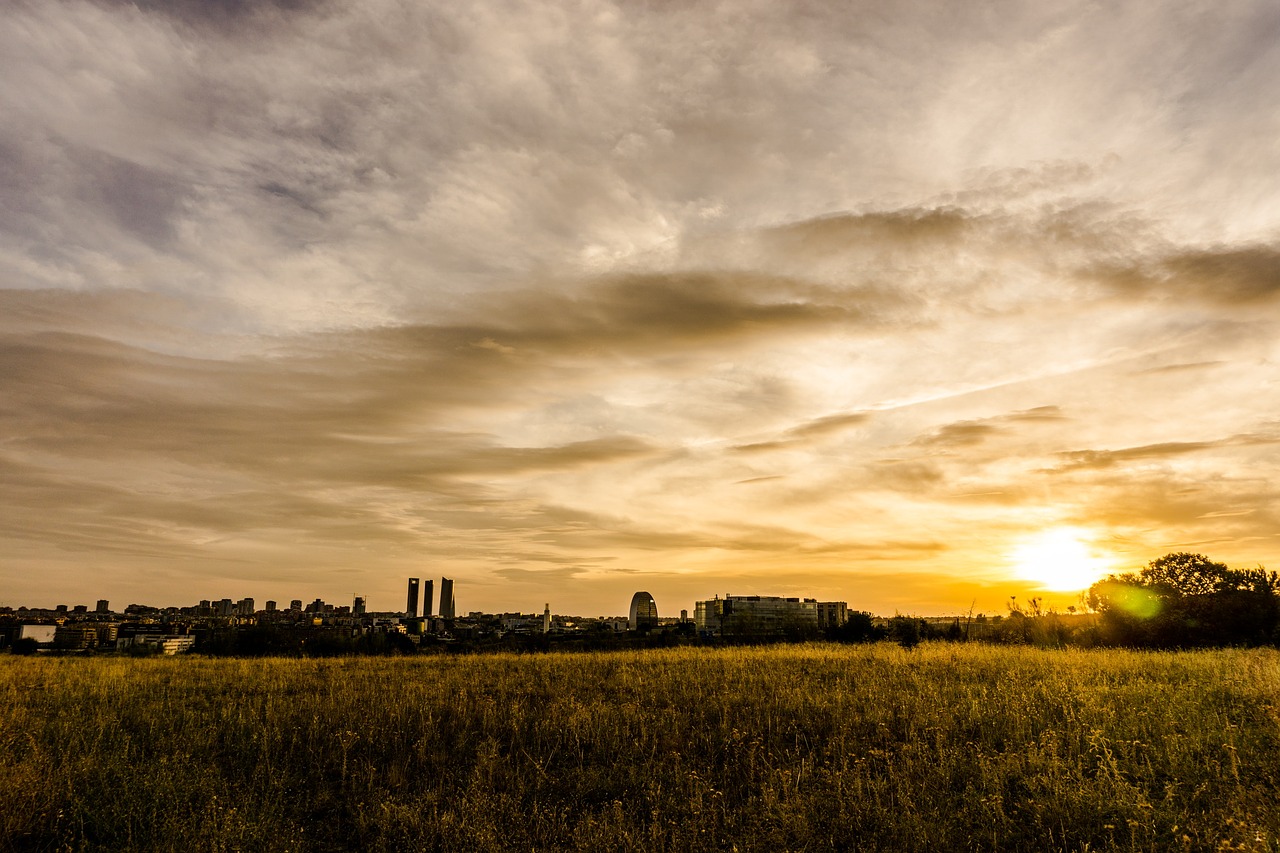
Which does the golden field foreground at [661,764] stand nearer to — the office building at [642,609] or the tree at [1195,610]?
the tree at [1195,610]

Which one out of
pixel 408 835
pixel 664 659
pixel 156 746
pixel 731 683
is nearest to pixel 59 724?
pixel 156 746

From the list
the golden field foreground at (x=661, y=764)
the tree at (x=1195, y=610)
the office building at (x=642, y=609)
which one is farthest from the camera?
the office building at (x=642, y=609)

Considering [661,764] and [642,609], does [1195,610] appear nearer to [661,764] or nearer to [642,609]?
[661,764]

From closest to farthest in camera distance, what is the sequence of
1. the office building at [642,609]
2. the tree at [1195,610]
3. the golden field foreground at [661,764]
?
the golden field foreground at [661,764] < the tree at [1195,610] < the office building at [642,609]

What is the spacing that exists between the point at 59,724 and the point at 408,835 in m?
8.80

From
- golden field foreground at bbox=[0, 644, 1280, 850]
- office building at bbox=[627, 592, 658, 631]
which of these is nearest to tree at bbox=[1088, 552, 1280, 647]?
golden field foreground at bbox=[0, 644, 1280, 850]

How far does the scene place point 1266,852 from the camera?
5793 millimetres

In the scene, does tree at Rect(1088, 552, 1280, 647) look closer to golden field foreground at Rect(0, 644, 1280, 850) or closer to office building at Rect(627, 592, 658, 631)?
golden field foreground at Rect(0, 644, 1280, 850)

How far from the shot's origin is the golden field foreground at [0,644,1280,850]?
748 centimetres

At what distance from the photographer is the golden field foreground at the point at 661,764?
295 inches

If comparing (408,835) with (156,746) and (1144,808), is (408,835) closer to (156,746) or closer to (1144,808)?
(156,746)

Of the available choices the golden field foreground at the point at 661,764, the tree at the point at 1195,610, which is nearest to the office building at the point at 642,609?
the tree at the point at 1195,610

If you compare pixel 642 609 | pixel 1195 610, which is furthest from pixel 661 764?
pixel 642 609

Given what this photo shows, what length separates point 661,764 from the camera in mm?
9750
